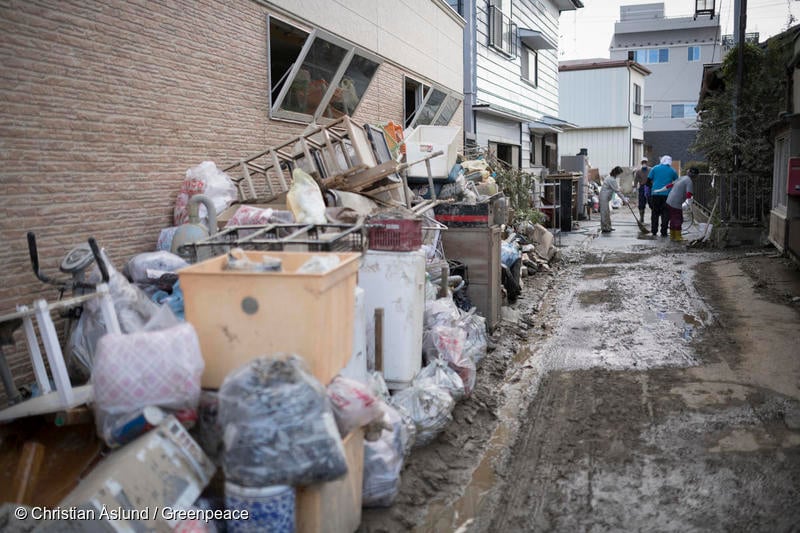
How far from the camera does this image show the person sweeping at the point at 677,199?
14.9m

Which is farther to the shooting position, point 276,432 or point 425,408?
point 425,408

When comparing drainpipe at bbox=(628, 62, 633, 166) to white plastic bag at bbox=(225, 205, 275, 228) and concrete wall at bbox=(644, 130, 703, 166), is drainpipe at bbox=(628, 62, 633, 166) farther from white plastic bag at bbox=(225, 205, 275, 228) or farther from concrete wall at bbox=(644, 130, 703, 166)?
white plastic bag at bbox=(225, 205, 275, 228)

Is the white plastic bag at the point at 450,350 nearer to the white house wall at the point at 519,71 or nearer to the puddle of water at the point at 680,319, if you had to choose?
the puddle of water at the point at 680,319

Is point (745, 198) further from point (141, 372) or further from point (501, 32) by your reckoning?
point (141, 372)

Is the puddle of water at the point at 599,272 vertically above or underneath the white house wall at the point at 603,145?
underneath

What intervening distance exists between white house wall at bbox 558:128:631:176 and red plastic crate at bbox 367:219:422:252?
3058 centimetres

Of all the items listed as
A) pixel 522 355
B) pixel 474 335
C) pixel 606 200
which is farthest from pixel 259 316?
pixel 606 200

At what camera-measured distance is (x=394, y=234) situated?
15.9 ft

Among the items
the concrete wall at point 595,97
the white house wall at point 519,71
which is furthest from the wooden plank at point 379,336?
the concrete wall at point 595,97

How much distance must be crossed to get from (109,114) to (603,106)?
31.6 m

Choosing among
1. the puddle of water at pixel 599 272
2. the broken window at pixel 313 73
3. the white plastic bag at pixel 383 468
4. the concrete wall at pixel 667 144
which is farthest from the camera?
the concrete wall at pixel 667 144

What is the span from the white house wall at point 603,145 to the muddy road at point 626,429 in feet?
87.3

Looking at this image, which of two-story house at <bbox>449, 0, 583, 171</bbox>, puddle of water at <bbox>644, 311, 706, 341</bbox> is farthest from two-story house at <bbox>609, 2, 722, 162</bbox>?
puddle of water at <bbox>644, 311, 706, 341</bbox>

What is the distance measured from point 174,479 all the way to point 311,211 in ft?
9.79
